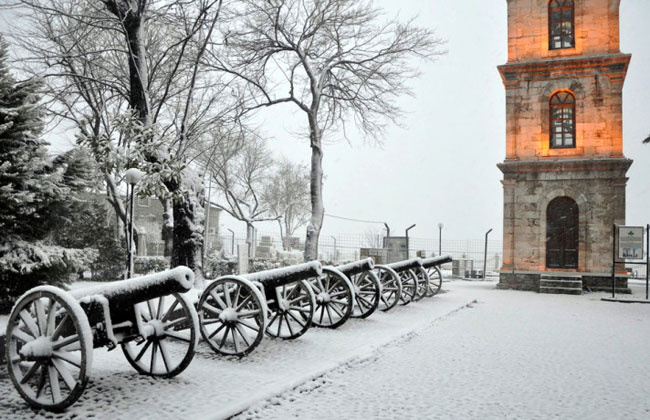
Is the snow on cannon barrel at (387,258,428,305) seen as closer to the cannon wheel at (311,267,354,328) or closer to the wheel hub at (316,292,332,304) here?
the cannon wheel at (311,267,354,328)

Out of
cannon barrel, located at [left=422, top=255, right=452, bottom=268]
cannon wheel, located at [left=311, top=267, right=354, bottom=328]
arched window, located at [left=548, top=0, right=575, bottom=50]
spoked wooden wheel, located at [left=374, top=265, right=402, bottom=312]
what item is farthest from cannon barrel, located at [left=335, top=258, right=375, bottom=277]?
arched window, located at [left=548, top=0, right=575, bottom=50]

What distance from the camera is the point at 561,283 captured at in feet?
64.1

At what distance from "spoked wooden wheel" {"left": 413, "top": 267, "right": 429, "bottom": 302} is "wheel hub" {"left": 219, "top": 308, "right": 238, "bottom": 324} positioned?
8.51 meters

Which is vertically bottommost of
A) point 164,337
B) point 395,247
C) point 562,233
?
point 164,337

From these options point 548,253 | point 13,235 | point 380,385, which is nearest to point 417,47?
point 548,253

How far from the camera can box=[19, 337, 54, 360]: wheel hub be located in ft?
14.8

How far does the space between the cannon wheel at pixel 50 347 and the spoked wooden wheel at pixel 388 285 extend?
7602mm

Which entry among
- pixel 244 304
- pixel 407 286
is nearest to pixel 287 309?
pixel 244 304

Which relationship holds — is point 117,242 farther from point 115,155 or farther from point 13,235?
point 13,235

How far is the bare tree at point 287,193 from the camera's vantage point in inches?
1864

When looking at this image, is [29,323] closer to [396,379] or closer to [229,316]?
[229,316]

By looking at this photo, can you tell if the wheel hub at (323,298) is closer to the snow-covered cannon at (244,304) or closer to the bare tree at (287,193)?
the snow-covered cannon at (244,304)

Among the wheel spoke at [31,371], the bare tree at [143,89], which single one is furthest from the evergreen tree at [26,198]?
the wheel spoke at [31,371]

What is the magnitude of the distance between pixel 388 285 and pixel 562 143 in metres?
12.7
